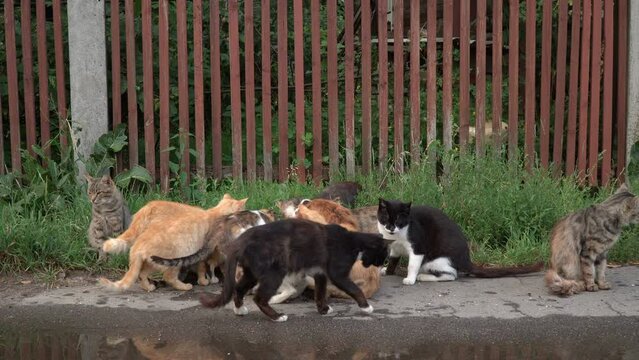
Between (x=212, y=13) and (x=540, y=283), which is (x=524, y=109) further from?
(x=212, y=13)

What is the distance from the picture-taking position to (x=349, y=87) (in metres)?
8.85

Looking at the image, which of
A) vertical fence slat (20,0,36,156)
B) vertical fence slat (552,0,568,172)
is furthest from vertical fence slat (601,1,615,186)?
vertical fence slat (20,0,36,156)

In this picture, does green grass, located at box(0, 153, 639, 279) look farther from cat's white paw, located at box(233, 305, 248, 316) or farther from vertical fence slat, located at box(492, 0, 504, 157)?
cat's white paw, located at box(233, 305, 248, 316)

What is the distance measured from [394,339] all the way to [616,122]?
4.76m

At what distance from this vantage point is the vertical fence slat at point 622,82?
8930 mm

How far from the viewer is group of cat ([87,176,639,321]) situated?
5.95 metres

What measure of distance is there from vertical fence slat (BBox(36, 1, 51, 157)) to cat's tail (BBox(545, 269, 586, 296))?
5215 mm

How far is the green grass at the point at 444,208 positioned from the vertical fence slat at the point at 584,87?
35cm

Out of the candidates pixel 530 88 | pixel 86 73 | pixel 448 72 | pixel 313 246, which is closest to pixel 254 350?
pixel 313 246

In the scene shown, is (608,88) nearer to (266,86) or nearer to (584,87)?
(584,87)

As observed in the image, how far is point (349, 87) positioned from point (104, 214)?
294cm

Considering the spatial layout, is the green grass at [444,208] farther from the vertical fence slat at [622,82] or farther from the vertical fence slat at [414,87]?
the vertical fence slat at [622,82]

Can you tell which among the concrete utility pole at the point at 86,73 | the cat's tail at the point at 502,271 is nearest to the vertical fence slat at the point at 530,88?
the cat's tail at the point at 502,271

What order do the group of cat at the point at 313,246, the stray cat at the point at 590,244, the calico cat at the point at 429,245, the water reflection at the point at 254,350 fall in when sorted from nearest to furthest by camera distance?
the water reflection at the point at 254,350
the group of cat at the point at 313,246
the stray cat at the point at 590,244
the calico cat at the point at 429,245
